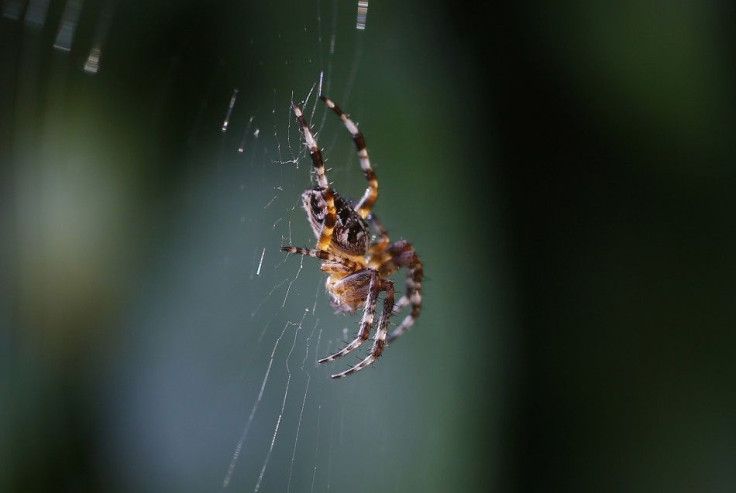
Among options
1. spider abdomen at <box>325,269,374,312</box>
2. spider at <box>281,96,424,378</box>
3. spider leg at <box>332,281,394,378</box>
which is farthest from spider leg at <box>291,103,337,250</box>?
spider leg at <box>332,281,394,378</box>

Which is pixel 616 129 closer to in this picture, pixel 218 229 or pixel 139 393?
pixel 218 229

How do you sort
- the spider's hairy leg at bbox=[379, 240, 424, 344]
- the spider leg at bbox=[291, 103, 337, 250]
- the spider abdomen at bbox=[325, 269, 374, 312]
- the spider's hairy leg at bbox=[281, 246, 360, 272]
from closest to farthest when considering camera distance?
the spider's hairy leg at bbox=[281, 246, 360, 272] → the spider leg at bbox=[291, 103, 337, 250] → the spider abdomen at bbox=[325, 269, 374, 312] → the spider's hairy leg at bbox=[379, 240, 424, 344]

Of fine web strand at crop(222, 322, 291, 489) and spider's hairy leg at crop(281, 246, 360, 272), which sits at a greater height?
spider's hairy leg at crop(281, 246, 360, 272)

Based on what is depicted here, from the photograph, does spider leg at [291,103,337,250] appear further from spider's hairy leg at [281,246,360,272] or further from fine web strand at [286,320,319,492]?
fine web strand at [286,320,319,492]

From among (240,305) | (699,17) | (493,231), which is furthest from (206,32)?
(699,17)

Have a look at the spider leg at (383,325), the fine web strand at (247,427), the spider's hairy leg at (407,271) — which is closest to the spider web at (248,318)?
the fine web strand at (247,427)

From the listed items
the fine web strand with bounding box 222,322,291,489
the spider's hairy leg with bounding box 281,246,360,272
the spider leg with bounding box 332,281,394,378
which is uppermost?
the spider's hairy leg with bounding box 281,246,360,272
